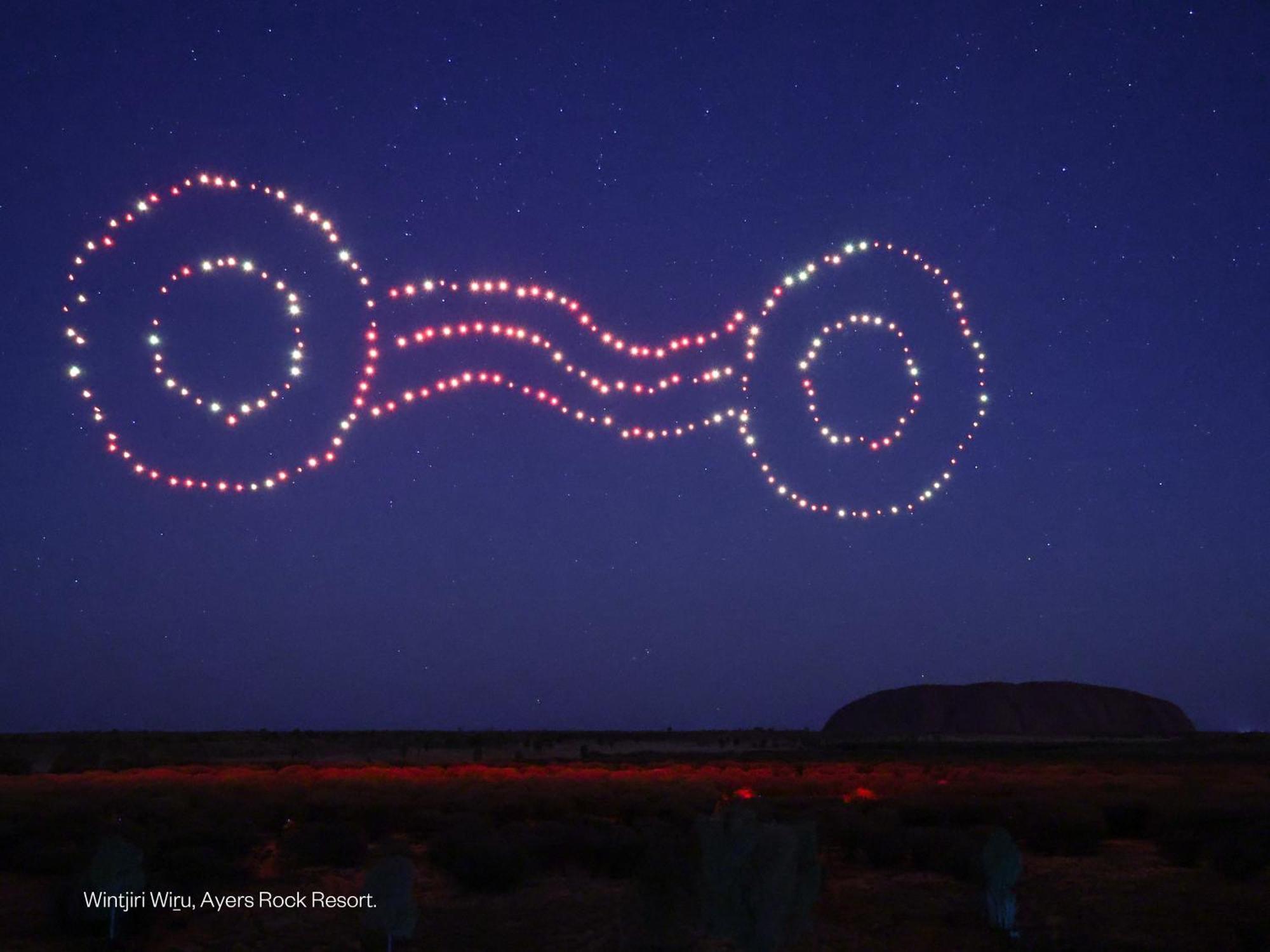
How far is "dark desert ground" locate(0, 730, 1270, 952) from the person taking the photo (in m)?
11.0

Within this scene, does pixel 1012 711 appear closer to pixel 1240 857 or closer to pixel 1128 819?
pixel 1128 819

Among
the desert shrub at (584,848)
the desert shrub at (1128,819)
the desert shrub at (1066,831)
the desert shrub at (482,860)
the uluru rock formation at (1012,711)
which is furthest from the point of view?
the uluru rock formation at (1012,711)

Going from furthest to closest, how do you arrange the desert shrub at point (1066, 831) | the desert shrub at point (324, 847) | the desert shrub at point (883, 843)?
the desert shrub at point (1066, 831)
the desert shrub at point (883, 843)
the desert shrub at point (324, 847)

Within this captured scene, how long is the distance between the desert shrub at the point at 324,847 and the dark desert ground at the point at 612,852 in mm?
31

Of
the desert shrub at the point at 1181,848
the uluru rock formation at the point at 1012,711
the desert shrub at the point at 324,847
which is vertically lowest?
the desert shrub at the point at 324,847

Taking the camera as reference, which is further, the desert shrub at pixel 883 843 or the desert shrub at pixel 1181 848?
the desert shrub at pixel 1181 848

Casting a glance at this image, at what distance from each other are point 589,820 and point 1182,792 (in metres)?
13.5

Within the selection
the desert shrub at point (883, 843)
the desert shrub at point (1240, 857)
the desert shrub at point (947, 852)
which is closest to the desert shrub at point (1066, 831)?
the desert shrub at point (947, 852)

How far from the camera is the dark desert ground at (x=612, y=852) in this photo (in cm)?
1103

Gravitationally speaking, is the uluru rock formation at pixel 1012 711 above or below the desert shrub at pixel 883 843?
above

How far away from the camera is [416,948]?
34.7ft

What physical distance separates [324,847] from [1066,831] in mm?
11132

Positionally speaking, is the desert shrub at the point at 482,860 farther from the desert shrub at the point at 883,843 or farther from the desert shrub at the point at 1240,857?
the desert shrub at the point at 1240,857

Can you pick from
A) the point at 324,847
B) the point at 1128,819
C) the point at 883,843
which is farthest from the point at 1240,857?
the point at 324,847
